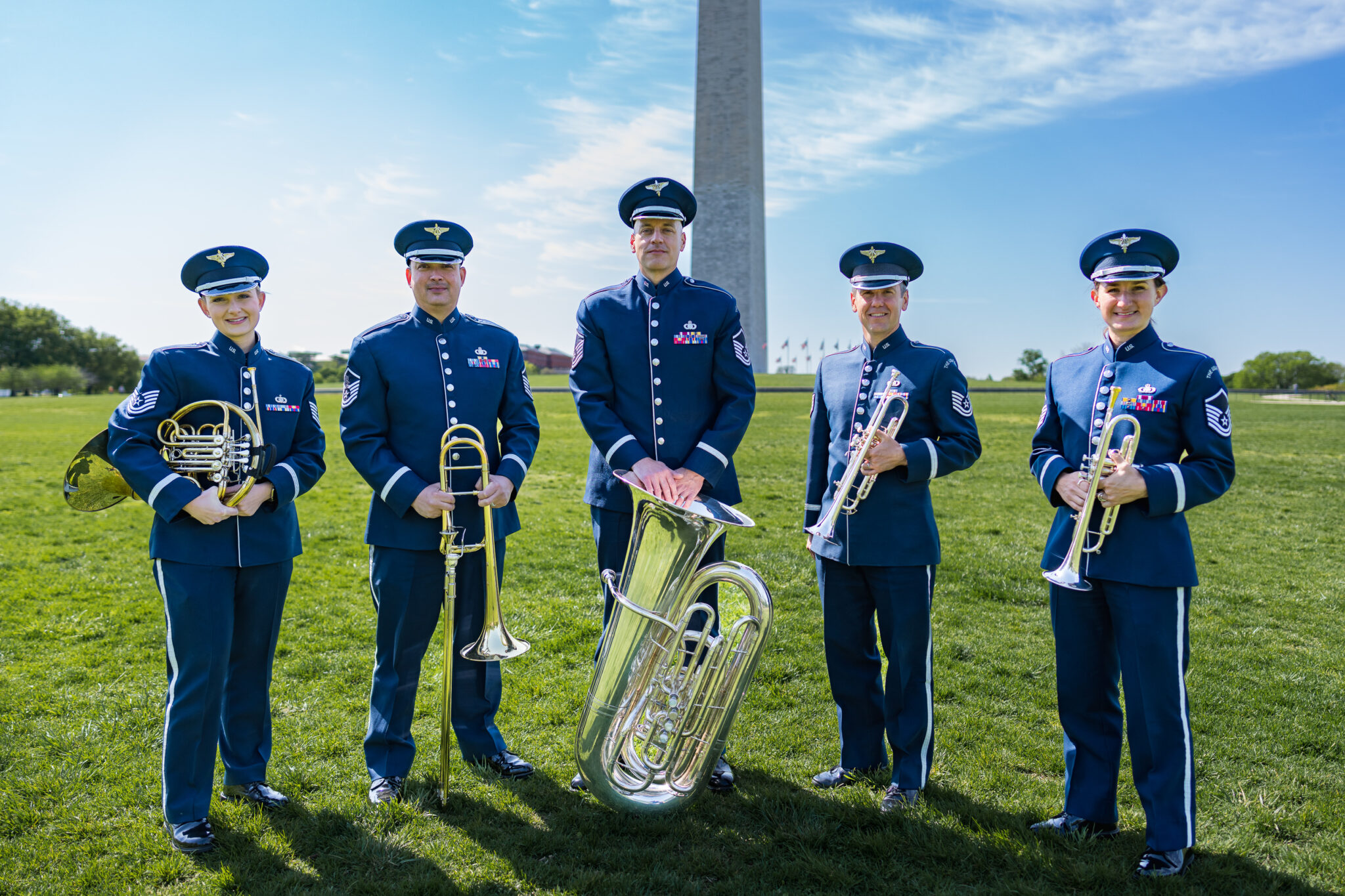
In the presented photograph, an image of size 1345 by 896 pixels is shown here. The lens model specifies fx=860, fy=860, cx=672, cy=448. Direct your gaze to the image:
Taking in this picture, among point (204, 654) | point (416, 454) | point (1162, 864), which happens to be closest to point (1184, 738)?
point (1162, 864)

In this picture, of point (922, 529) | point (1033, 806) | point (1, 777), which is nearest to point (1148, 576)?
point (922, 529)

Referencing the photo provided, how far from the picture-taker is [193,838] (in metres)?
3.62

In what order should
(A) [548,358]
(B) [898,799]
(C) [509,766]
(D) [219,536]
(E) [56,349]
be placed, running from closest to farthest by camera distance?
(D) [219,536], (B) [898,799], (C) [509,766], (E) [56,349], (A) [548,358]

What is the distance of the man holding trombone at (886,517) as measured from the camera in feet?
13.2

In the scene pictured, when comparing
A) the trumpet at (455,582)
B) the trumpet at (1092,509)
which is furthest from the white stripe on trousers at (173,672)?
the trumpet at (1092,509)

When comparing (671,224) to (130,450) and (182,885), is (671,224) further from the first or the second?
(182,885)

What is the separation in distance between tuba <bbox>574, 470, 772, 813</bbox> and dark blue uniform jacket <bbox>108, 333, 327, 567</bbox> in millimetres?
1552

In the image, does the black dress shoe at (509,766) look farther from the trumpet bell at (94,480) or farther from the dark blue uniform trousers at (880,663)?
the trumpet bell at (94,480)

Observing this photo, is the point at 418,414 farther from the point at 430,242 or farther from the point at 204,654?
the point at 204,654

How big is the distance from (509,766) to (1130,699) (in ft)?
9.47

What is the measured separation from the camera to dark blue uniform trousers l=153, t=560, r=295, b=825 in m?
3.67

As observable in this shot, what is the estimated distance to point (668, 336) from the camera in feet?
13.7

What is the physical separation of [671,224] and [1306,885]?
387cm

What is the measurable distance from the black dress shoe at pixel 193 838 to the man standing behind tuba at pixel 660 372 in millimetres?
1578
